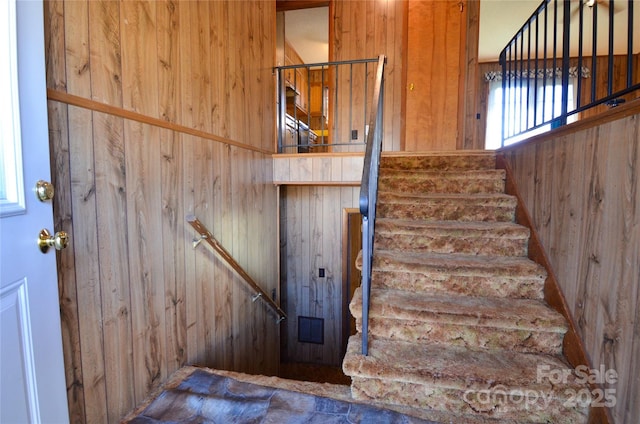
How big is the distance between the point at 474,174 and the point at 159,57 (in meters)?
2.32

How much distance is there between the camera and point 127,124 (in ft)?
4.83

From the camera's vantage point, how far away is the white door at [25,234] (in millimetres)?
822

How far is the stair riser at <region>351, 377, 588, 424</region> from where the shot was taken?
1325mm

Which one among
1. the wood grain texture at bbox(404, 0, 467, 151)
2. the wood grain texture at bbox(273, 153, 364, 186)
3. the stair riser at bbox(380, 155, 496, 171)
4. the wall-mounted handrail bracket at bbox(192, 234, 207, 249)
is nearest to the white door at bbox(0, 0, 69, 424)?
the wall-mounted handrail bracket at bbox(192, 234, 207, 249)

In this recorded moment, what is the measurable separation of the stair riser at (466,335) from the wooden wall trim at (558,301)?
0.25 feet

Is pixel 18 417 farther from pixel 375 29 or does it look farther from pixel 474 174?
pixel 375 29

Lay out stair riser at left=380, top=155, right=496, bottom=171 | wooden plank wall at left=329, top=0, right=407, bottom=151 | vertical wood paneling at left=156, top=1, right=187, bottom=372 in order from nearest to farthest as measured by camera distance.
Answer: vertical wood paneling at left=156, top=1, right=187, bottom=372 → stair riser at left=380, top=155, right=496, bottom=171 → wooden plank wall at left=329, top=0, right=407, bottom=151

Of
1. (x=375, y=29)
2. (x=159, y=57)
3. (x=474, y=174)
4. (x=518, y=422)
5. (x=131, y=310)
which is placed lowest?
(x=518, y=422)

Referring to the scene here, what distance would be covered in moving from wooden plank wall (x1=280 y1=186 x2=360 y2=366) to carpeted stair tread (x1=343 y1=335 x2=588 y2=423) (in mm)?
2593

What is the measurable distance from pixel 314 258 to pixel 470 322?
2.71 metres

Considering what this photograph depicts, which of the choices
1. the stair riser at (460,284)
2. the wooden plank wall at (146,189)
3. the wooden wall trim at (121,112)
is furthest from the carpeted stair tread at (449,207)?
the wooden wall trim at (121,112)

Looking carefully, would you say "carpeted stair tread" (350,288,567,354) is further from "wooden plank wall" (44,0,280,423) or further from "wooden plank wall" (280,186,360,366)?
"wooden plank wall" (280,186,360,366)

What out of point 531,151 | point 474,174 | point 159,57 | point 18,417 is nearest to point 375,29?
point 474,174

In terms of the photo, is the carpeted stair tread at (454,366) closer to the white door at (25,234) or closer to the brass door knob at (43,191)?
the white door at (25,234)
